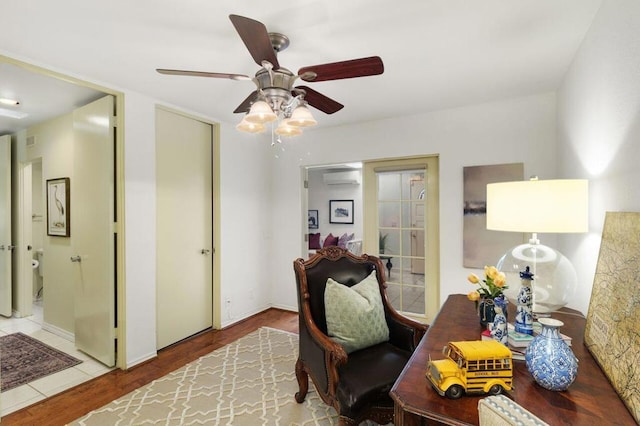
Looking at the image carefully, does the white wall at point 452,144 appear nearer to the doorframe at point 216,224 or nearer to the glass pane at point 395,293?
the glass pane at point 395,293

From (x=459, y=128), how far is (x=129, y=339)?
3789mm

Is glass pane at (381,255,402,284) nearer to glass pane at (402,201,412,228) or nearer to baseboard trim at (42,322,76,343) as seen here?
glass pane at (402,201,412,228)

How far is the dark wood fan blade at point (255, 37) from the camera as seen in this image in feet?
4.22

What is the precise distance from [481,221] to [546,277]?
59.4 inches

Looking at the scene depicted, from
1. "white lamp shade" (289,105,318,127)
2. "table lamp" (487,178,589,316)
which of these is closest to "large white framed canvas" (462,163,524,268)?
"table lamp" (487,178,589,316)

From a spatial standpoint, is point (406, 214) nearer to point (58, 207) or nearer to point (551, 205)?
point (551, 205)

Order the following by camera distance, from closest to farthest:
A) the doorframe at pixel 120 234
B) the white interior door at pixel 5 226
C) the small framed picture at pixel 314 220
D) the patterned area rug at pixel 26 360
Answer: the patterned area rug at pixel 26 360
the doorframe at pixel 120 234
the white interior door at pixel 5 226
the small framed picture at pixel 314 220

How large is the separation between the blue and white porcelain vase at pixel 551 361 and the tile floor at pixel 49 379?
3.17 metres

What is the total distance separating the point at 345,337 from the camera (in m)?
1.93

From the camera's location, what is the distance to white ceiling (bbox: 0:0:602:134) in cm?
167

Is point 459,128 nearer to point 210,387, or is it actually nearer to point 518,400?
point 518,400

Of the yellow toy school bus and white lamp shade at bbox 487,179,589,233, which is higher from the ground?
white lamp shade at bbox 487,179,589,233

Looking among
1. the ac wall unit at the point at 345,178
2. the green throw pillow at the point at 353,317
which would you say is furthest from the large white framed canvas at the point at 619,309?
the ac wall unit at the point at 345,178

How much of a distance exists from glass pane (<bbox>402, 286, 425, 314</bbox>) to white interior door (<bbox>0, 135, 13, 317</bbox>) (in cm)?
491
